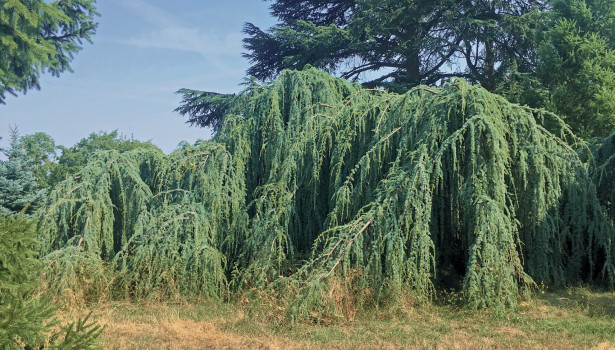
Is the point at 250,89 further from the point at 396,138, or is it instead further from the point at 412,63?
the point at 412,63

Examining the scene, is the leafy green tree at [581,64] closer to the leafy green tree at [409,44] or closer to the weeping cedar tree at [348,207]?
the leafy green tree at [409,44]

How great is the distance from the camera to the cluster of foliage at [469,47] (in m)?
15.0

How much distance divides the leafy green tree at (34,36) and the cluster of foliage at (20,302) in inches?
432

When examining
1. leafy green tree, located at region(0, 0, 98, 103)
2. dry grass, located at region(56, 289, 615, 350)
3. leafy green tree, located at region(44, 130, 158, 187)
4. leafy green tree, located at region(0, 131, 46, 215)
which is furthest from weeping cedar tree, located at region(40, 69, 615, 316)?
leafy green tree, located at region(44, 130, 158, 187)

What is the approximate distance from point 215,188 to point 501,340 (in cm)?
465

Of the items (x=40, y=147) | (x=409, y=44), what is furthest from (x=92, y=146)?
(x=409, y=44)

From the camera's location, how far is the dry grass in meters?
4.86

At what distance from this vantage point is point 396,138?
710 cm

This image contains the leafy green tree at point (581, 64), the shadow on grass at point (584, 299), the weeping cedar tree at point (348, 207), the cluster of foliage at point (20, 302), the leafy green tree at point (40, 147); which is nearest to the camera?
the cluster of foliage at point (20, 302)

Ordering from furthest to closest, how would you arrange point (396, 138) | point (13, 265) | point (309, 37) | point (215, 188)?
point (309, 37) → point (215, 188) → point (396, 138) → point (13, 265)

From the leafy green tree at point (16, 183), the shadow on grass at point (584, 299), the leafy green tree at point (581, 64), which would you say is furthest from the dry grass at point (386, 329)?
the leafy green tree at point (581, 64)

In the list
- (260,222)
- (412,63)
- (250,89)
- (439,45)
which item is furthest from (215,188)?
(412,63)

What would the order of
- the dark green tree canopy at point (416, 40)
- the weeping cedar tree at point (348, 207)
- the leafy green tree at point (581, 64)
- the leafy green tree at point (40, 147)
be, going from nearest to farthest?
the weeping cedar tree at point (348, 207) < the leafy green tree at point (581, 64) < the dark green tree canopy at point (416, 40) < the leafy green tree at point (40, 147)

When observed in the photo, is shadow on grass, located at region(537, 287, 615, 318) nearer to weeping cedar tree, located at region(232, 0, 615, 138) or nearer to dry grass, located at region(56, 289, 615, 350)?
dry grass, located at region(56, 289, 615, 350)
